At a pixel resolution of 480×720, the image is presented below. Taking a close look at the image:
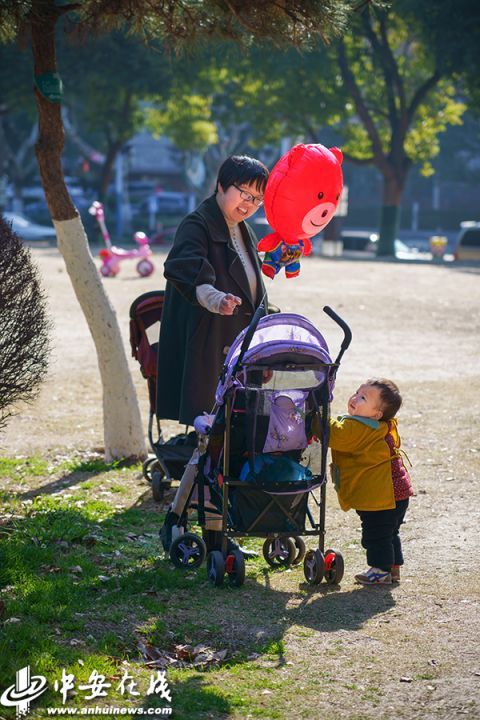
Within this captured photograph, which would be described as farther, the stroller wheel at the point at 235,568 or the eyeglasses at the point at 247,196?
the eyeglasses at the point at 247,196

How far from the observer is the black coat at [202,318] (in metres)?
6.59

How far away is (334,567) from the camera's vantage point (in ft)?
19.7

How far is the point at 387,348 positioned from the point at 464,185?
209ft

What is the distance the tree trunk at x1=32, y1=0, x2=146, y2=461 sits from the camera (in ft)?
27.5

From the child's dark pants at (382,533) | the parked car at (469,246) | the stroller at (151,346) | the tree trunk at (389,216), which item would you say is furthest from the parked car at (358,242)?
the child's dark pants at (382,533)

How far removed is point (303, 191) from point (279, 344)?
3.44 feet

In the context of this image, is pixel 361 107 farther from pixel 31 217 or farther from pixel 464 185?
pixel 464 185

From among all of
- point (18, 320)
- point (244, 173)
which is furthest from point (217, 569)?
point (244, 173)

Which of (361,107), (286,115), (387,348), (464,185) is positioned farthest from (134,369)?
(464,185)

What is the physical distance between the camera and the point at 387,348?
15320 mm

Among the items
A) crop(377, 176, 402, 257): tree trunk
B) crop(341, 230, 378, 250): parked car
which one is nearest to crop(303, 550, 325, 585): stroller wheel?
crop(377, 176, 402, 257): tree trunk

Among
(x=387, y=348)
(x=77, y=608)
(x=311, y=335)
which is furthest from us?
(x=387, y=348)

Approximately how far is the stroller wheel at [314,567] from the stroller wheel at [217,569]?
0.46 m

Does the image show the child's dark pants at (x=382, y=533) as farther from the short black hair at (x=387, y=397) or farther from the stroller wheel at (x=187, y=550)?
the stroller wheel at (x=187, y=550)
